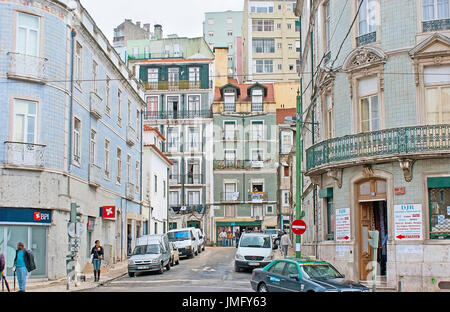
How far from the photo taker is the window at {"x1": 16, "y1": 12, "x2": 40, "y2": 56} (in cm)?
2481

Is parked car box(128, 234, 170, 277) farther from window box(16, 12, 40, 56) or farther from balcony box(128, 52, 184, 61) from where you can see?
balcony box(128, 52, 184, 61)

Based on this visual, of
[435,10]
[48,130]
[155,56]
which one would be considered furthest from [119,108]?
[155,56]

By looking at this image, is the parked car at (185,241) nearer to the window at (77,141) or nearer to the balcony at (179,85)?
the window at (77,141)

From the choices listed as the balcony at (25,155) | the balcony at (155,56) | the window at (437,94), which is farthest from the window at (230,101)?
the window at (437,94)

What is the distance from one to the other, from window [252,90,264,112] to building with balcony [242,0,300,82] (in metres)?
18.2

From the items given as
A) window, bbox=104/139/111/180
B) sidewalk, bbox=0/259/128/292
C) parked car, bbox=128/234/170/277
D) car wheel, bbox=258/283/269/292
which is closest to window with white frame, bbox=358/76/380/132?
car wheel, bbox=258/283/269/292

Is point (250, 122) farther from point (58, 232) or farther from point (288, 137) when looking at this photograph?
point (58, 232)

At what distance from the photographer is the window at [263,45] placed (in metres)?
83.1

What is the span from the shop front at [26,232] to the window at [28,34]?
252 inches

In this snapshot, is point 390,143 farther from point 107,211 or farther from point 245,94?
point 245,94

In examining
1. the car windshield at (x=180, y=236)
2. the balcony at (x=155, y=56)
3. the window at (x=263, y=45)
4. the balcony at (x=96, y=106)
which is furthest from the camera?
the window at (x=263, y=45)

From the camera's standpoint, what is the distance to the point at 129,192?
39.0 m

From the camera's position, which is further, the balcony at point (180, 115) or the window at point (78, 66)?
the balcony at point (180, 115)
